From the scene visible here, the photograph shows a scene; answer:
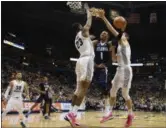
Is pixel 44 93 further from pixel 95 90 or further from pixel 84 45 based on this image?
pixel 95 90

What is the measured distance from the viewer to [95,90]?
33.8 meters

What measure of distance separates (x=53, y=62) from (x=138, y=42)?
933 centimetres

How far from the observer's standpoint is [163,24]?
109 feet

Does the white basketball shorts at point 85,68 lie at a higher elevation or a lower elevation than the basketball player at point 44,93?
higher

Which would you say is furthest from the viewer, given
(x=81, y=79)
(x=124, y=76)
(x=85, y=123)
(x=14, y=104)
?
(x=85, y=123)

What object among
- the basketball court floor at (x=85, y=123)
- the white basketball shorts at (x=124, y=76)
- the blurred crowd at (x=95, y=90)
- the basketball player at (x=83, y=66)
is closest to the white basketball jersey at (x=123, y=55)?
the white basketball shorts at (x=124, y=76)

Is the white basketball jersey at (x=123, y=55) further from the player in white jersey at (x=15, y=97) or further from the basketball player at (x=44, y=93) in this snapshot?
the basketball player at (x=44, y=93)

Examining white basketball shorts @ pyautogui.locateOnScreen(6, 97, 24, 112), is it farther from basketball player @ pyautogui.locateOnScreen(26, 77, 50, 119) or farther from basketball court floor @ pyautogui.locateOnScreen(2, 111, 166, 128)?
basketball player @ pyautogui.locateOnScreen(26, 77, 50, 119)

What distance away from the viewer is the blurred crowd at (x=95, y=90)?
25.4 metres

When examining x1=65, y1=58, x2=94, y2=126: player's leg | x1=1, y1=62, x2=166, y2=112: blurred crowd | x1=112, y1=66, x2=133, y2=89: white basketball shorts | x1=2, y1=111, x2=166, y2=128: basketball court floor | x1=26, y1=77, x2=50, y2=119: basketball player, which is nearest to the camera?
x1=65, y1=58, x2=94, y2=126: player's leg

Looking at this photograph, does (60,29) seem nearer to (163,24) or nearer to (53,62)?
(53,62)

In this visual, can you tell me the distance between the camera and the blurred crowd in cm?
2544

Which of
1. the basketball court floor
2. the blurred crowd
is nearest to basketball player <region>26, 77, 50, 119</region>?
the basketball court floor

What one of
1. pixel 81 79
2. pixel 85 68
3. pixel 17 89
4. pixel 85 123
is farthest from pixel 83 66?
pixel 85 123
